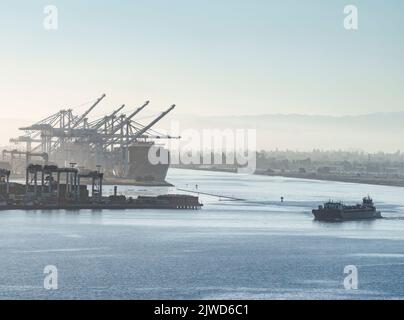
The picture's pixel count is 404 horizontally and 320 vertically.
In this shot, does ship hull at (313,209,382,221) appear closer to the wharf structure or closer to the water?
the water

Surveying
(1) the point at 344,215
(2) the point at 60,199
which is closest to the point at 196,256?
(1) the point at 344,215

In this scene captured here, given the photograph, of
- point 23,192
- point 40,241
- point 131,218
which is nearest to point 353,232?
point 131,218

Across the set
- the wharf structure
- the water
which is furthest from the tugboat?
the wharf structure

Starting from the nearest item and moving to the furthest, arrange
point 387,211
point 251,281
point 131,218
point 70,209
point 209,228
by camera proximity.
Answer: point 251,281
point 209,228
point 131,218
point 70,209
point 387,211

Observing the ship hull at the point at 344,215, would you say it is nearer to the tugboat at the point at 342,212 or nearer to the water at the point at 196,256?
the tugboat at the point at 342,212
